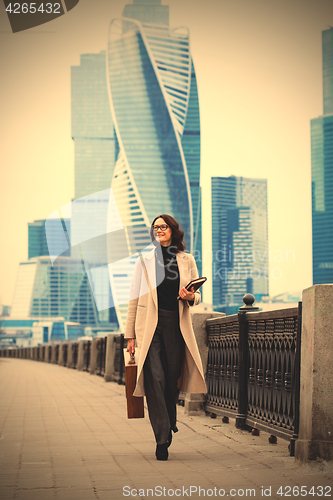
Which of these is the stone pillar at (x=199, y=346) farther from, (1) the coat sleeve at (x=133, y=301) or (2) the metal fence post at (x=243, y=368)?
(1) the coat sleeve at (x=133, y=301)

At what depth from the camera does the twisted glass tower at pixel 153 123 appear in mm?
128125

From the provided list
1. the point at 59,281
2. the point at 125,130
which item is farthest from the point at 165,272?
the point at 125,130

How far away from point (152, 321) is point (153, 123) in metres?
134

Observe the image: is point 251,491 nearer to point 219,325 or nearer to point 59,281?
point 219,325

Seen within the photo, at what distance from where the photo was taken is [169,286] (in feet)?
16.4

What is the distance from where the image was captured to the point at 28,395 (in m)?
11.9

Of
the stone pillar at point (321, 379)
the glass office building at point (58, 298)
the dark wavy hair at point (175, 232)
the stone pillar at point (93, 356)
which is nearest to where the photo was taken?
the stone pillar at point (321, 379)

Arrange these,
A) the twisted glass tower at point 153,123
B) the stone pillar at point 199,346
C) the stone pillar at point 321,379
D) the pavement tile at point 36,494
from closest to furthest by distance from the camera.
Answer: the pavement tile at point 36,494 → the stone pillar at point 321,379 → the stone pillar at point 199,346 → the twisted glass tower at point 153,123

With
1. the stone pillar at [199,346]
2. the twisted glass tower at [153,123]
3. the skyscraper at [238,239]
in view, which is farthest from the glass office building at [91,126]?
the stone pillar at [199,346]

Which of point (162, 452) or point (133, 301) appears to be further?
point (133, 301)

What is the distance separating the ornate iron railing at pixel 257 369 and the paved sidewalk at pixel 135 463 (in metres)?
0.22

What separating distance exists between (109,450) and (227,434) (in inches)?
53.1

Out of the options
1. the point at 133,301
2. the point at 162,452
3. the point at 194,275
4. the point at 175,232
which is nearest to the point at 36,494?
the point at 162,452

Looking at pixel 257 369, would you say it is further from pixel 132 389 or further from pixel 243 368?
pixel 132 389
